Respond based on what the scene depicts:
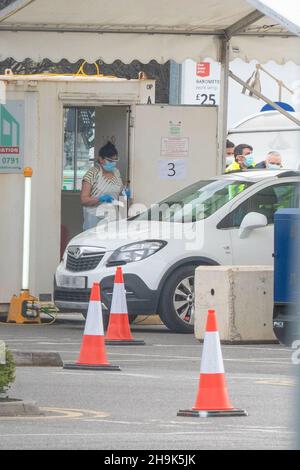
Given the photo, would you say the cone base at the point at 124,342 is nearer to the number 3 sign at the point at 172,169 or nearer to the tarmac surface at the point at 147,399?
the tarmac surface at the point at 147,399

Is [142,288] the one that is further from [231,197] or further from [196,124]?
[196,124]

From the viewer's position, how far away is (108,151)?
63.9ft

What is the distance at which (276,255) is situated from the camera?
Result: 1462cm

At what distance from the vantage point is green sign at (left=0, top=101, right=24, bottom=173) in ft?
61.6

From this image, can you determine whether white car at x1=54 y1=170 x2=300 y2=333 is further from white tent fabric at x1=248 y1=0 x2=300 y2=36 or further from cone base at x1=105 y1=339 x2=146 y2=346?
white tent fabric at x1=248 y1=0 x2=300 y2=36

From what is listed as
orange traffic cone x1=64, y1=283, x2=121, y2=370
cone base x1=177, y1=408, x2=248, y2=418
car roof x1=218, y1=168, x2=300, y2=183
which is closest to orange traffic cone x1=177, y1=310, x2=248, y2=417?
cone base x1=177, y1=408, x2=248, y2=418

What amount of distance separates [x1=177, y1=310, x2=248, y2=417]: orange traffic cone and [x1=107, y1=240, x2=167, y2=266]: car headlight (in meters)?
6.87

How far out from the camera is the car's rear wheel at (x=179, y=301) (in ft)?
54.6

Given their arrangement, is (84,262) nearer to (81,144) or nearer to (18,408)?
(81,144)

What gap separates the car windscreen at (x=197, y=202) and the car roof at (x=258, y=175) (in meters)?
0.08

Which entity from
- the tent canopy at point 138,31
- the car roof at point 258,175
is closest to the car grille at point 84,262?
the car roof at point 258,175

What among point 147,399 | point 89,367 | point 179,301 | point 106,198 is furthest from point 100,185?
point 147,399

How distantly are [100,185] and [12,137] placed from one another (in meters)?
1.35
